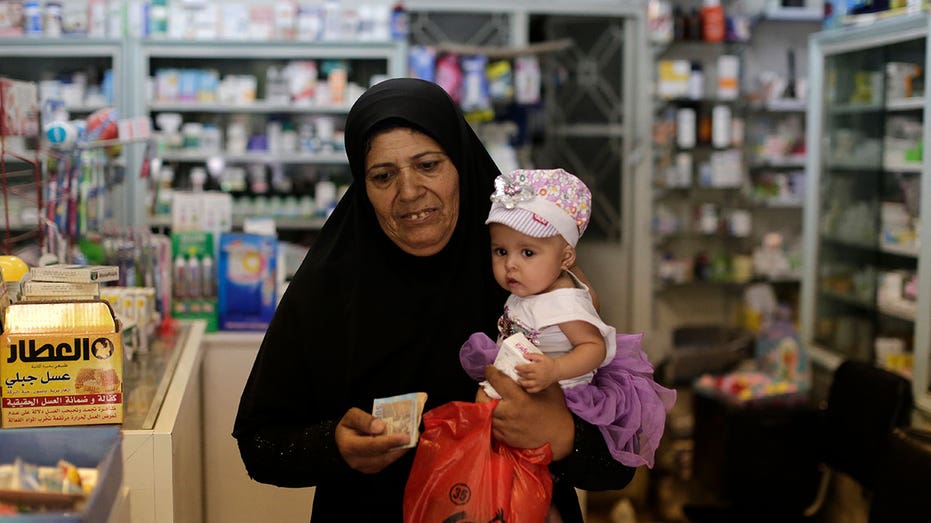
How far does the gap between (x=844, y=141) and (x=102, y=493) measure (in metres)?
4.93

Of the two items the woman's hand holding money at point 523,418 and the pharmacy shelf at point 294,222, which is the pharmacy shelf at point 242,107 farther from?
the woman's hand holding money at point 523,418

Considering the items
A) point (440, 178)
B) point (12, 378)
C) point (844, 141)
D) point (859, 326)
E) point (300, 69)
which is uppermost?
point (300, 69)

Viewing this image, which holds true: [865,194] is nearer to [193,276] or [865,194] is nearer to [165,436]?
[193,276]

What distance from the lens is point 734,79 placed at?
650cm

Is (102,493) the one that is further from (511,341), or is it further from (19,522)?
(511,341)

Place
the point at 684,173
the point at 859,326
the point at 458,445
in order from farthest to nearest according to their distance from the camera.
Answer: the point at 684,173 → the point at 859,326 → the point at 458,445

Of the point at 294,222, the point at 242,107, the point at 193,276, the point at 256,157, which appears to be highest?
the point at 242,107

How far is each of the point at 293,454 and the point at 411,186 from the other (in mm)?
535

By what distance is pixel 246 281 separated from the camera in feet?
11.7

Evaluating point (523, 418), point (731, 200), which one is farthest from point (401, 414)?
point (731, 200)

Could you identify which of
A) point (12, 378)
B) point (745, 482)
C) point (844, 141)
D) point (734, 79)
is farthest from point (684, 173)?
point (12, 378)

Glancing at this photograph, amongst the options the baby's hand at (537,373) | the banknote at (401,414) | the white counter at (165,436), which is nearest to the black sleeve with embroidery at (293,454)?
the banknote at (401,414)

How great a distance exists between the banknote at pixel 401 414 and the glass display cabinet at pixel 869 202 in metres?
3.39

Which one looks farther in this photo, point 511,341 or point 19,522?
point 511,341
